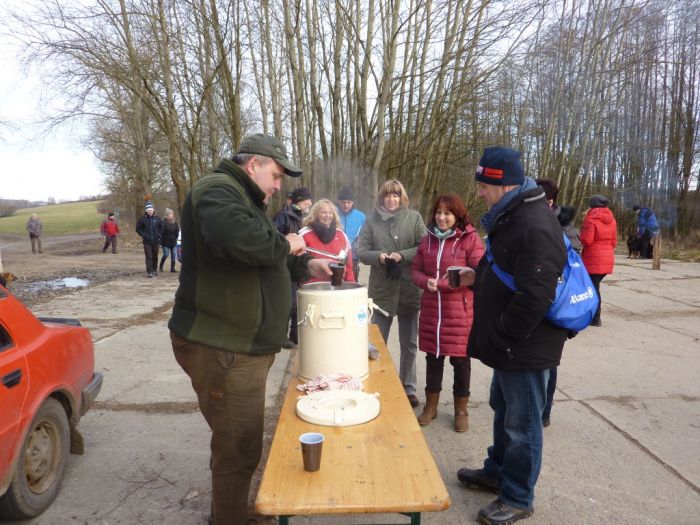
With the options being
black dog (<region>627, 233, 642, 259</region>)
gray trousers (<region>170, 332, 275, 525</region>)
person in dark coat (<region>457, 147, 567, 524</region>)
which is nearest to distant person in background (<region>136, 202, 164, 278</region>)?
gray trousers (<region>170, 332, 275, 525</region>)

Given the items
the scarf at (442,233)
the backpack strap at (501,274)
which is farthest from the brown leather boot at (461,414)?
the backpack strap at (501,274)

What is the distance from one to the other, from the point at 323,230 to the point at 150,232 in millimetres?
8887

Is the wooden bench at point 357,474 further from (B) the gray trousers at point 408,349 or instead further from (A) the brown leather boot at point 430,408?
(B) the gray trousers at point 408,349

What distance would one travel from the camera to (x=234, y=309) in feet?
6.82

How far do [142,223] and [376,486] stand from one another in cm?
1187

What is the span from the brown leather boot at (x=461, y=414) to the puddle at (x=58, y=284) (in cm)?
998

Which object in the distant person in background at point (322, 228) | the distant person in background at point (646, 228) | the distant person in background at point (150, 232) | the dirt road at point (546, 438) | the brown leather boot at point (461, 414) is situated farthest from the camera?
the distant person in background at point (646, 228)

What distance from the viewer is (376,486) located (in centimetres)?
177

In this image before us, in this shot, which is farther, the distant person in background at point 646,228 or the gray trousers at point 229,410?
the distant person in background at point 646,228

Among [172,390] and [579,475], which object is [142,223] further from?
[579,475]

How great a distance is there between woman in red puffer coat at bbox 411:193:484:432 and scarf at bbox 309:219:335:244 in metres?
1.18

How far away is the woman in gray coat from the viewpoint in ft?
13.8

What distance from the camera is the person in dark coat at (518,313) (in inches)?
89.7

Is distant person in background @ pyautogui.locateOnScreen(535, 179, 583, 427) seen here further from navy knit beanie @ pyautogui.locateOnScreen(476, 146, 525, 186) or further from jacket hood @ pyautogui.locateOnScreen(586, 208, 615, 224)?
jacket hood @ pyautogui.locateOnScreen(586, 208, 615, 224)
